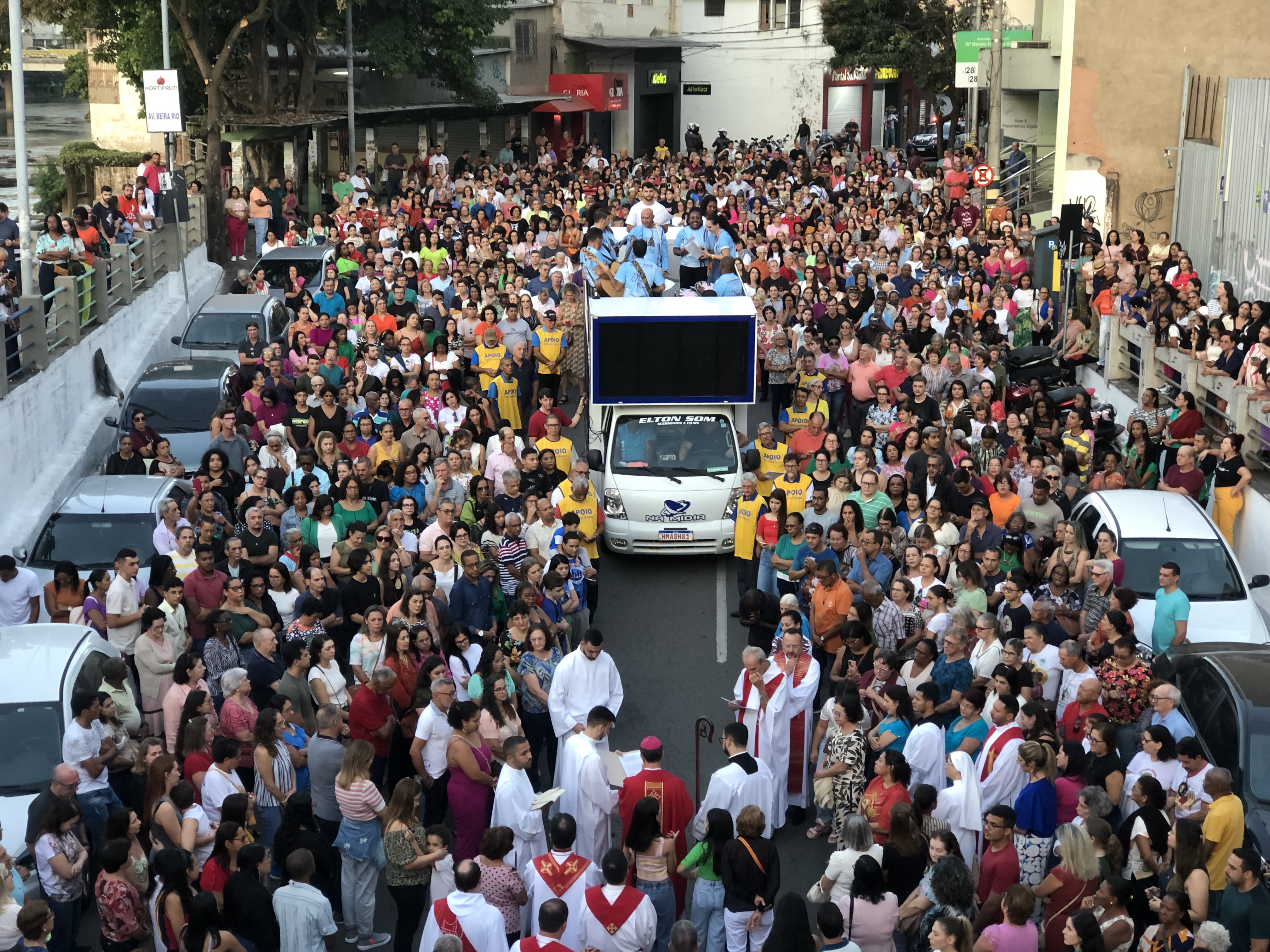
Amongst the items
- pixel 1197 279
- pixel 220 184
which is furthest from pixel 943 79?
Result: pixel 1197 279

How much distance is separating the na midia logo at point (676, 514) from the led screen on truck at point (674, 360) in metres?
1.11

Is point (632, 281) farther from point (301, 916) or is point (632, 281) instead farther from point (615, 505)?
point (301, 916)

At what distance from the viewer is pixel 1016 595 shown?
1142 centimetres

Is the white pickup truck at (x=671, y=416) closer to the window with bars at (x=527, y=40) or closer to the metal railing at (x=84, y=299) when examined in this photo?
the metal railing at (x=84, y=299)

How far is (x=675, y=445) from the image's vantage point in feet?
51.9

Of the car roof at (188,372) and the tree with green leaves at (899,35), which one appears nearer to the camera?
the car roof at (188,372)

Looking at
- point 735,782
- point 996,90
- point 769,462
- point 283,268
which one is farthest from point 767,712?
point 996,90

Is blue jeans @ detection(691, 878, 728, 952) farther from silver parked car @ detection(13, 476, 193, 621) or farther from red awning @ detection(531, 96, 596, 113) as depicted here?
red awning @ detection(531, 96, 596, 113)

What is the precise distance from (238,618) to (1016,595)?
18.4 feet

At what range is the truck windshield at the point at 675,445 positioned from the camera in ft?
51.4

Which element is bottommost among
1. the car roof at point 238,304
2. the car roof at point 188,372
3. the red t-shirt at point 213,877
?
the red t-shirt at point 213,877

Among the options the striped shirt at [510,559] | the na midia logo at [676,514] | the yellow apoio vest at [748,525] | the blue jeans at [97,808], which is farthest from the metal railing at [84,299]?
the blue jeans at [97,808]

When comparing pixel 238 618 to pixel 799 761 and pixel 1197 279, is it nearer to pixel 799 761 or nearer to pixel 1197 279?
pixel 799 761

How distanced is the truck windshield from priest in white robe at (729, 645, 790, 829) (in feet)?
17.0
